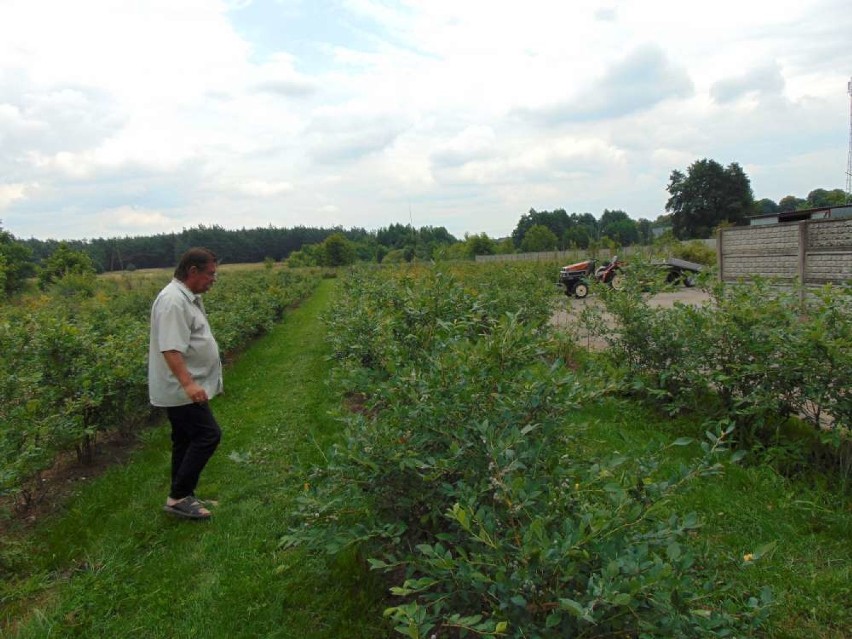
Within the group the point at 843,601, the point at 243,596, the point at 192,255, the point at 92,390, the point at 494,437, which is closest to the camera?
the point at 494,437

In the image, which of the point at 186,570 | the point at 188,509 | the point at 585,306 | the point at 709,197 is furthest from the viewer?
the point at 709,197

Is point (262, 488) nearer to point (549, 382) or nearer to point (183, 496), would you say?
point (183, 496)

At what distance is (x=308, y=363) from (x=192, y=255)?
5.69 meters

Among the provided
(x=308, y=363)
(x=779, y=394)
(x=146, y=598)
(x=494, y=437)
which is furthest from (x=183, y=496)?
(x=308, y=363)

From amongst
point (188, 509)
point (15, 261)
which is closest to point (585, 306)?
point (188, 509)

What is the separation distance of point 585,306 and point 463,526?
206 inches

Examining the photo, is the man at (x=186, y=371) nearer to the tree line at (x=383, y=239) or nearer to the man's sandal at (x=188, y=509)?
the man's sandal at (x=188, y=509)

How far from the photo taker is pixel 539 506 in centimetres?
166

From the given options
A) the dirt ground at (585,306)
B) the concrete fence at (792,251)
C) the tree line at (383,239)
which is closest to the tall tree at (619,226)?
the tree line at (383,239)

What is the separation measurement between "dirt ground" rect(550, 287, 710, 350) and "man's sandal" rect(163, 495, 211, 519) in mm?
4397

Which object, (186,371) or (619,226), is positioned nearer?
(186,371)

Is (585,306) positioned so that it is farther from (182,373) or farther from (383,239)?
(383,239)

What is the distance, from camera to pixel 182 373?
3.28 metres

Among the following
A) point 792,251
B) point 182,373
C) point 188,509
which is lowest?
point 188,509
